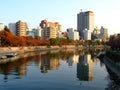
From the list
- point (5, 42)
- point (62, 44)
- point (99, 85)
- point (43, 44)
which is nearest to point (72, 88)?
point (99, 85)

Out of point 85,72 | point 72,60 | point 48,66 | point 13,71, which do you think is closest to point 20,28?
point 72,60

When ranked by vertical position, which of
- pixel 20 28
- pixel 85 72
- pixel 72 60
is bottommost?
pixel 85 72

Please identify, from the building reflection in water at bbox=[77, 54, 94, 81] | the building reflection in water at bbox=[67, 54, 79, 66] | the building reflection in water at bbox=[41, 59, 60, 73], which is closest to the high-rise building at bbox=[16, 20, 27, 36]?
the building reflection in water at bbox=[67, 54, 79, 66]

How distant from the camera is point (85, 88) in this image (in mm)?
25719

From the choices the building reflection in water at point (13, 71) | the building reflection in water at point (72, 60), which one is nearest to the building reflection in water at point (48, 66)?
the building reflection in water at point (72, 60)

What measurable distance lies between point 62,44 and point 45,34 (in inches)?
1086

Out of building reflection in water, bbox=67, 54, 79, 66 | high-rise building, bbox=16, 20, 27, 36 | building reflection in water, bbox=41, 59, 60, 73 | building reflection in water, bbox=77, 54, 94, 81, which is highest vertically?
high-rise building, bbox=16, 20, 27, 36

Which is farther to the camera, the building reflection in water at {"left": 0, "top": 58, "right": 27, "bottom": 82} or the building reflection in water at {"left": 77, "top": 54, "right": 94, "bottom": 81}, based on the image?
the building reflection in water at {"left": 0, "top": 58, "right": 27, "bottom": 82}

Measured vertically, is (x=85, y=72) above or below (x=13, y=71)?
below

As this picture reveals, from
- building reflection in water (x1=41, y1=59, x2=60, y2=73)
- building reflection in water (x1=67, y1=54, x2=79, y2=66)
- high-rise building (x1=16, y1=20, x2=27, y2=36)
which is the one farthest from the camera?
high-rise building (x1=16, y1=20, x2=27, y2=36)

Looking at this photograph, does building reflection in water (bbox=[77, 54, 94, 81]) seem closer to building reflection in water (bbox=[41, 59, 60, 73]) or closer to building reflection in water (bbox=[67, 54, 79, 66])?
building reflection in water (bbox=[41, 59, 60, 73])

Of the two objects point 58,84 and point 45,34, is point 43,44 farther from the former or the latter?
point 58,84

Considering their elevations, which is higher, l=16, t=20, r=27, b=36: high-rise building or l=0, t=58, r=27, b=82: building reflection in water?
l=16, t=20, r=27, b=36: high-rise building

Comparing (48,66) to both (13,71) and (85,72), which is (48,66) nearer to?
(13,71)
